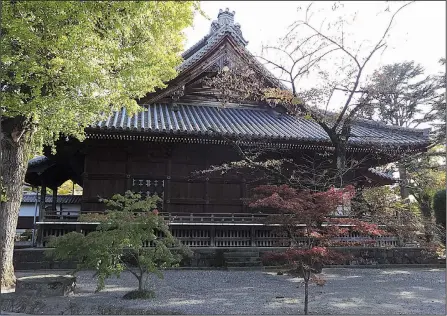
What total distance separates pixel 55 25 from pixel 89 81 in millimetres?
1046

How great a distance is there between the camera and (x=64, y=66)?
622 cm

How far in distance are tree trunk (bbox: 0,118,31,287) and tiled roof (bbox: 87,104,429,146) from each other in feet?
11.7

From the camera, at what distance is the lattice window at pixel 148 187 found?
12.3 m

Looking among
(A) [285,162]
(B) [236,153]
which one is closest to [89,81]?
(B) [236,153]

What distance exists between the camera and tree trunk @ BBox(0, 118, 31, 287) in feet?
22.8

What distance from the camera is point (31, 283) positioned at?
6.68 meters

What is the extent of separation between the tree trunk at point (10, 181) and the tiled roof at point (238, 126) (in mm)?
3561

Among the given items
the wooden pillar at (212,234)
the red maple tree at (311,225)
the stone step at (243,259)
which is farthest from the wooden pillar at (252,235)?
the red maple tree at (311,225)

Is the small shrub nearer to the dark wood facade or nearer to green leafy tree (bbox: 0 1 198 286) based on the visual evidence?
green leafy tree (bbox: 0 1 198 286)

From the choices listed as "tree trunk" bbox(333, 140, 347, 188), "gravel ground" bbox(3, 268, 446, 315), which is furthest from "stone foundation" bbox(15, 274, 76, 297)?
"tree trunk" bbox(333, 140, 347, 188)

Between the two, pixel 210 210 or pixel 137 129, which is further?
pixel 210 210

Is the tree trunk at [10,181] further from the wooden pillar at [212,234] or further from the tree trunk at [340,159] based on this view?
the tree trunk at [340,159]

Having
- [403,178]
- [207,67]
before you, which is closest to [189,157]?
[207,67]

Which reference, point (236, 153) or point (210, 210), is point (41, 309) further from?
point (236, 153)
